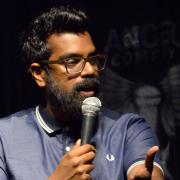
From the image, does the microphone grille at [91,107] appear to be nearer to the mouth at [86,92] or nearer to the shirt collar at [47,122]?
the mouth at [86,92]

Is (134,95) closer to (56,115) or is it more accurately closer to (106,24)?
(106,24)

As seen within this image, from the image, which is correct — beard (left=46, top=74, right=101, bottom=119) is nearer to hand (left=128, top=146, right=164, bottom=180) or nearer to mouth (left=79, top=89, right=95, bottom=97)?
mouth (left=79, top=89, right=95, bottom=97)

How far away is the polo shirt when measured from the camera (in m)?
2.28

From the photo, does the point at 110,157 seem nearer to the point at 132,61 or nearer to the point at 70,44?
the point at 70,44

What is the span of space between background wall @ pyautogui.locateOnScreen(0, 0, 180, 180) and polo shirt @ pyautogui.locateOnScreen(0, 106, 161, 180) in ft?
2.08

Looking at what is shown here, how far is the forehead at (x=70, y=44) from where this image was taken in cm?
241

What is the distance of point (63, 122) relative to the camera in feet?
8.19

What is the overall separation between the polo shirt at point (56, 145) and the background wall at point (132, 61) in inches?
25.0

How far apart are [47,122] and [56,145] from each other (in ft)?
0.43

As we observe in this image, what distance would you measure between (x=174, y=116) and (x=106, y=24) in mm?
684

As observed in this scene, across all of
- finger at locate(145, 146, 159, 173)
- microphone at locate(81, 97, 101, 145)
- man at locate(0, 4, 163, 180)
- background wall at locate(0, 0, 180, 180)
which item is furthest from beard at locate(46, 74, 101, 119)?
background wall at locate(0, 0, 180, 180)

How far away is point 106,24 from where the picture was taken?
322cm

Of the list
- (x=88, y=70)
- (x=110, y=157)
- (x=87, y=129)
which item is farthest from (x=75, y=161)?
(x=88, y=70)

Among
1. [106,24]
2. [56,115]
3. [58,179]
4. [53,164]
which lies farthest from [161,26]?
[58,179]
